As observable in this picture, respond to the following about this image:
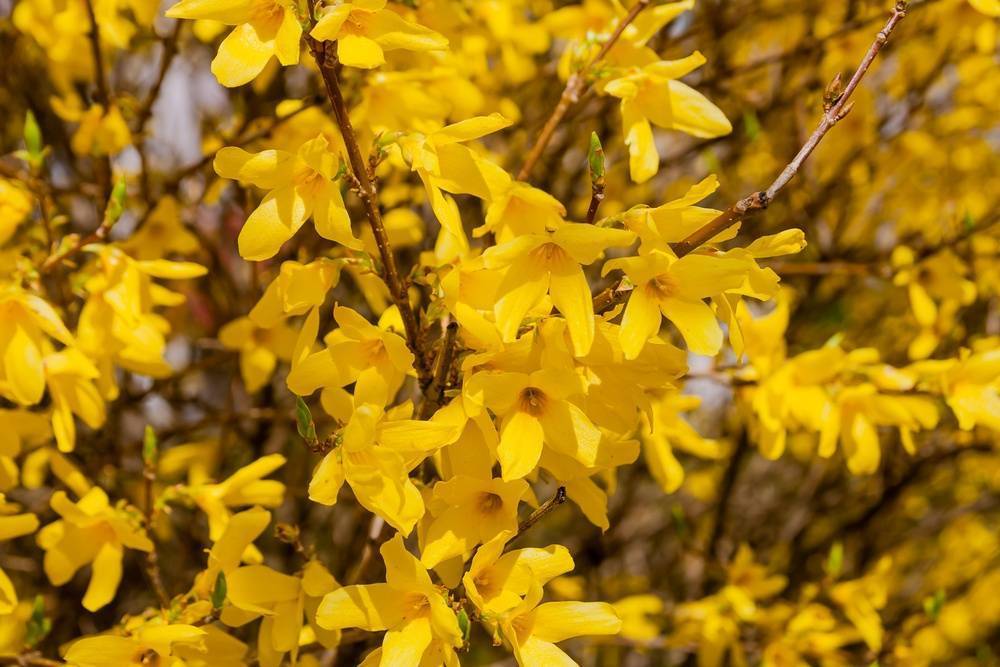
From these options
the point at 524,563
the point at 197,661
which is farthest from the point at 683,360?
the point at 197,661

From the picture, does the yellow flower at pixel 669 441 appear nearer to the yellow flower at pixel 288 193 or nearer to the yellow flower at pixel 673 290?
the yellow flower at pixel 673 290

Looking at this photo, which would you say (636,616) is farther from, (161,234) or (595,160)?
(595,160)

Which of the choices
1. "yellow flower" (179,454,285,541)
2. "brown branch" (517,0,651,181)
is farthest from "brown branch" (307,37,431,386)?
"yellow flower" (179,454,285,541)

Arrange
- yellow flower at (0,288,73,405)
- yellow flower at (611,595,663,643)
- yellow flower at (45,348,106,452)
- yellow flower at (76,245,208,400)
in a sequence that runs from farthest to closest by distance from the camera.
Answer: yellow flower at (611,595,663,643), yellow flower at (76,245,208,400), yellow flower at (45,348,106,452), yellow flower at (0,288,73,405)

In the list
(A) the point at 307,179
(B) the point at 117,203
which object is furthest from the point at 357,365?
(B) the point at 117,203

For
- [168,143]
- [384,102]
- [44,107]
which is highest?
[384,102]

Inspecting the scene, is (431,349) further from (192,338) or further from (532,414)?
(192,338)

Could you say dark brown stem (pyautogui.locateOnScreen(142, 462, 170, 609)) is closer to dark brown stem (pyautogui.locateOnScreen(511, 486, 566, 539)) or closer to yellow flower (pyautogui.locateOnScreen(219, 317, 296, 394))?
yellow flower (pyautogui.locateOnScreen(219, 317, 296, 394))
